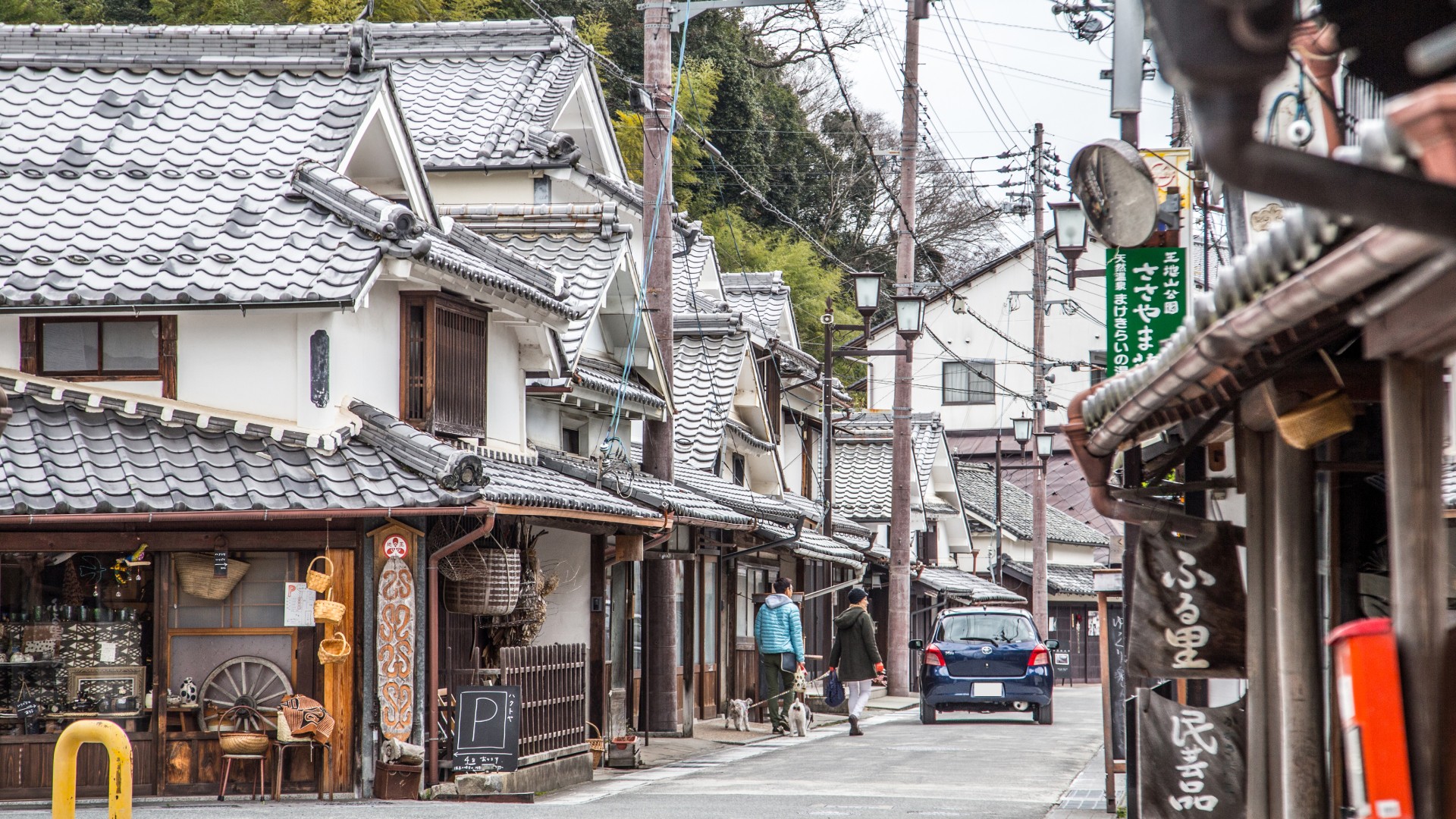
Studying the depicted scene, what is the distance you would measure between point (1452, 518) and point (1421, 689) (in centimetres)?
716

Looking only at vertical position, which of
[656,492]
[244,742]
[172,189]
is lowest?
[244,742]

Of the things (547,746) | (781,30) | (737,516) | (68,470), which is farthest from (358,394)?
(781,30)

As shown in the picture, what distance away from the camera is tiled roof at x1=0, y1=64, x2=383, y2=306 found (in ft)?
45.8

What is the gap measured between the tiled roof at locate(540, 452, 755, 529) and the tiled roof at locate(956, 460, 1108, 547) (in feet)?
98.5

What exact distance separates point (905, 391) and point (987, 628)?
565cm

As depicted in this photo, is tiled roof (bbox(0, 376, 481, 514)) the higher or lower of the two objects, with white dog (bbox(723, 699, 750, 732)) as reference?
higher

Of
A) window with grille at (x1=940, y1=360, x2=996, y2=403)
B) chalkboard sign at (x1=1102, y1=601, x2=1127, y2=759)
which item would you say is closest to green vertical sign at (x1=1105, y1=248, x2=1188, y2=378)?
chalkboard sign at (x1=1102, y1=601, x2=1127, y2=759)

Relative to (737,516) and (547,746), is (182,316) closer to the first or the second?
(547,746)

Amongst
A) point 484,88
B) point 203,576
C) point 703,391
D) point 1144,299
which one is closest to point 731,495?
point 703,391

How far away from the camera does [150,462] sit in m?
13.4

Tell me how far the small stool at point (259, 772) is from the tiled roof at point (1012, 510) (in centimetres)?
3805

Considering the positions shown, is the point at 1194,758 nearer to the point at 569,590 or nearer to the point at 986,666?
the point at 569,590

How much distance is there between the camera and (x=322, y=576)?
13.4 meters

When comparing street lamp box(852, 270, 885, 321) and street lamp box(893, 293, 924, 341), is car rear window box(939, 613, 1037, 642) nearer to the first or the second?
street lamp box(893, 293, 924, 341)
